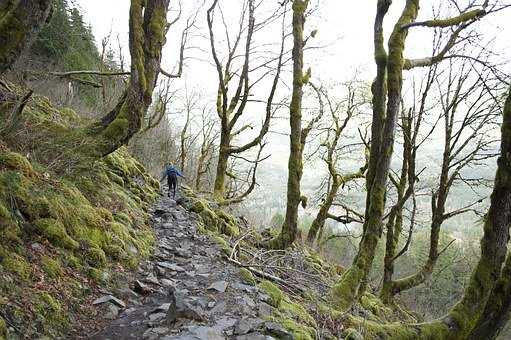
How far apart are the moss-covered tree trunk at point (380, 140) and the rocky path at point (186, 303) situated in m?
1.94

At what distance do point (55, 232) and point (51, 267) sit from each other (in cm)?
56

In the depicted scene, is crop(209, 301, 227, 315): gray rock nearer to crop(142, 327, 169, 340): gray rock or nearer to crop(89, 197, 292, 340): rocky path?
crop(89, 197, 292, 340): rocky path

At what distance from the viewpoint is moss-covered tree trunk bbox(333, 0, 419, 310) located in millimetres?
6277

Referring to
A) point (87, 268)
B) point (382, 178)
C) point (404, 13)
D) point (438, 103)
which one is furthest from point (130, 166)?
point (438, 103)

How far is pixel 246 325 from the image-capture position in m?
4.06

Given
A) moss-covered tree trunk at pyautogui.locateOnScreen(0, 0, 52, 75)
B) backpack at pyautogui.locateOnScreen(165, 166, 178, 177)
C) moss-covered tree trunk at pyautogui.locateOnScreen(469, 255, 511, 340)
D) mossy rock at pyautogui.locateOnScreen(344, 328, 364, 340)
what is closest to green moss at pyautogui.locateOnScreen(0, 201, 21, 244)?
moss-covered tree trunk at pyautogui.locateOnScreen(0, 0, 52, 75)

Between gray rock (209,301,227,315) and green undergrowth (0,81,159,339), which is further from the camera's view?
gray rock (209,301,227,315)

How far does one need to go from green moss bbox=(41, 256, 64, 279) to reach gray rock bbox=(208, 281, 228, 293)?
1878mm

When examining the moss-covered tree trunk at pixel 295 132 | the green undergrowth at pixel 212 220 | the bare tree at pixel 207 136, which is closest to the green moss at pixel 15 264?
the green undergrowth at pixel 212 220

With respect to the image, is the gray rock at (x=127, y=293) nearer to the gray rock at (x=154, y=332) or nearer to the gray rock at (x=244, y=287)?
the gray rock at (x=154, y=332)

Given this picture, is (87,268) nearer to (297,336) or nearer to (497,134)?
(297,336)

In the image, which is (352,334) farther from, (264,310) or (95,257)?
(95,257)

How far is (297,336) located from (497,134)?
1178 centimetres

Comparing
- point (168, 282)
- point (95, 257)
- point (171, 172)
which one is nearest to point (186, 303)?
point (168, 282)
